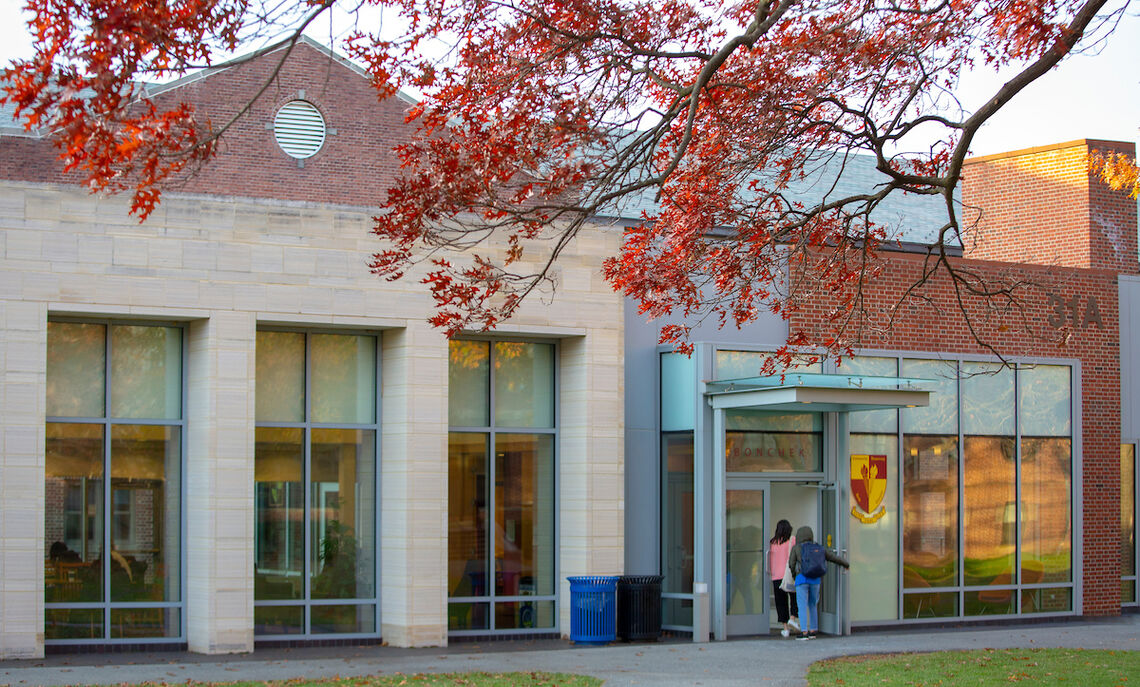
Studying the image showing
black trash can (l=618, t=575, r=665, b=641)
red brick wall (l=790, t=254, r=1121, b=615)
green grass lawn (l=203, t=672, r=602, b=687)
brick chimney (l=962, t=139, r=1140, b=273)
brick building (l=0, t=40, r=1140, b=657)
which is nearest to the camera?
green grass lawn (l=203, t=672, r=602, b=687)

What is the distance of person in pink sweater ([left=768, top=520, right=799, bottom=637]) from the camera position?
1841cm

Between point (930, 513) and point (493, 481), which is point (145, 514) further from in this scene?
point (930, 513)

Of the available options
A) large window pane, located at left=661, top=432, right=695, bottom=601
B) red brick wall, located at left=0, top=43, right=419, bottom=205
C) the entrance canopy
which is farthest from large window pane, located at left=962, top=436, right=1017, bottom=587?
red brick wall, located at left=0, top=43, right=419, bottom=205

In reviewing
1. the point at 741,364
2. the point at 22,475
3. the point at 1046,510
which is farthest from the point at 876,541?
the point at 22,475

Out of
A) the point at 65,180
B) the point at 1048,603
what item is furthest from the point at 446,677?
the point at 65,180

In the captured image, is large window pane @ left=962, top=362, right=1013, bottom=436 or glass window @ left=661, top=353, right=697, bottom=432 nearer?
glass window @ left=661, top=353, right=697, bottom=432

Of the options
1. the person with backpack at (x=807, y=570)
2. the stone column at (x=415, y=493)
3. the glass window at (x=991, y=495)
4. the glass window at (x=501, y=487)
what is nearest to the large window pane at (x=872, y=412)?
the glass window at (x=991, y=495)

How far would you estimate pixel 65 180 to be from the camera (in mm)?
25250

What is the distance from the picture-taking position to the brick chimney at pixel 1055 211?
81.4 feet

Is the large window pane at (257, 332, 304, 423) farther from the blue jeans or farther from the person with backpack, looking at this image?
the blue jeans

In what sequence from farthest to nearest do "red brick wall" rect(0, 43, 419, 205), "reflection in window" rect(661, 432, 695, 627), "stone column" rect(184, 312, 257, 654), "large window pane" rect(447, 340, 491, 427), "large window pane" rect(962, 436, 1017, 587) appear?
"red brick wall" rect(0, 43, 419, 205) → "large window pane" rect(962, 436, 1017, 587) → "reflection in window" rect(661, 432, 695, 627) → "large window pane" rect(447, 340, 491, 427) → "stone column" rect(184, 312, 257, 654)

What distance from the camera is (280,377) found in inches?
672

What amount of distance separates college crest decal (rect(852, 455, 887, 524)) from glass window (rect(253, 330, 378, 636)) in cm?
724

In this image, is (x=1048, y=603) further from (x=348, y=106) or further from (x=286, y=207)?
(x=348, y=106)
